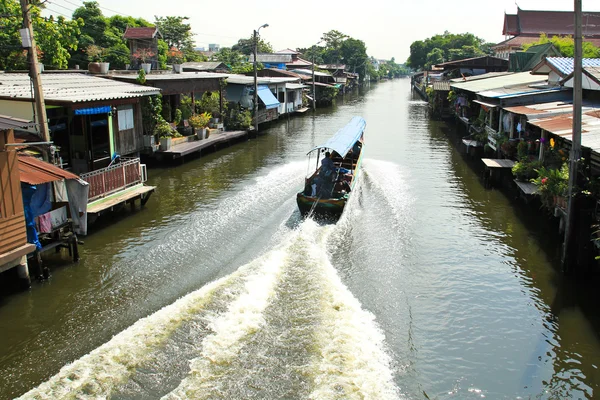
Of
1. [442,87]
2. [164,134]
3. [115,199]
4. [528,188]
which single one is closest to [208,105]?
[164,134]

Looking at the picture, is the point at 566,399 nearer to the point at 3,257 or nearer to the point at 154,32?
the point at 3,257

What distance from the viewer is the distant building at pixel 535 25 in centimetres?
7100

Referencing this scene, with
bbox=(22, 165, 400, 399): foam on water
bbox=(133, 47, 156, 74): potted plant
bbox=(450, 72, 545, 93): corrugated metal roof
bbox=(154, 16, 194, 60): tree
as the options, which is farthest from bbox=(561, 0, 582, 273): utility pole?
bbox=(154, 16, 194, 60): tree

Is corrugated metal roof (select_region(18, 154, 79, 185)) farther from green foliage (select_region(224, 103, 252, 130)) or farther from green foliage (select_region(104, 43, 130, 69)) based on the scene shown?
green foliage (select_region(104, 43, 130, 69))

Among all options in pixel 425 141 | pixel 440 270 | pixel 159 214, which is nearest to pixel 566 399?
pixel 440 270

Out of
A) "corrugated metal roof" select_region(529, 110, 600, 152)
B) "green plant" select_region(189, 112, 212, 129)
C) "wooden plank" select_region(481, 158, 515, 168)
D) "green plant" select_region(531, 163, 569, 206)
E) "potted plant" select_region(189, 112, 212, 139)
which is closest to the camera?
"corrugated metal roof" select_region(529, 110, 600, 152)

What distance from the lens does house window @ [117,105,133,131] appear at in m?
20.4

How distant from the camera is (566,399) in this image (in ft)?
27.3

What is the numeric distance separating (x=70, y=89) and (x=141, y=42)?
40.2 feet

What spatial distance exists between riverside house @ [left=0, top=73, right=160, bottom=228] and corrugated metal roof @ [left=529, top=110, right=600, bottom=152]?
12.6 metres

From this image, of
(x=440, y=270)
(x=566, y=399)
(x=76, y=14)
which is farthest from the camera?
(x=76, y=14)

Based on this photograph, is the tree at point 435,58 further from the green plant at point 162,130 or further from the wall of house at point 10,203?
the wall of house at point 10,203

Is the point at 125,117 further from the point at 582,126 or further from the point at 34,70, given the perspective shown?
the point at 582,126

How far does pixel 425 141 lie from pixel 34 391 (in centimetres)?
2952
